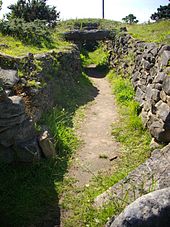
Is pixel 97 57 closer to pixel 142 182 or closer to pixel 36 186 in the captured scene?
pixel 36 186

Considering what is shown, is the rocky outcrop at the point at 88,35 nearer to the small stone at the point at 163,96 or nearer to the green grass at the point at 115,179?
the green grass at the point at 115,179

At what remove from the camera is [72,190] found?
5.82 metres

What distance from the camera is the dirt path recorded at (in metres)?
6.53

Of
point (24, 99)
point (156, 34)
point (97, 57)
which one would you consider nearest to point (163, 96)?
point (24, 99)

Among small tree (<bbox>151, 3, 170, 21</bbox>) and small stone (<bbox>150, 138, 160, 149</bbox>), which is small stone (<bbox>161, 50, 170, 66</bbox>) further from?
small tree (<bbox>151, 3, 170, 21</bbox>)

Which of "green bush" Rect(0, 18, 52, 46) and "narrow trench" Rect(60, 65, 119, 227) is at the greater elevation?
"green bush" Rect(0, 18, 52, 46)

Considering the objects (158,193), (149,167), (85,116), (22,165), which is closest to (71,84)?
(85,116)

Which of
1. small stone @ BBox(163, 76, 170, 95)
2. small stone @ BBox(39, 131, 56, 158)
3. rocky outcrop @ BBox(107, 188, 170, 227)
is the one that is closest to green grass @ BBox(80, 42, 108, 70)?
small stone @ BBox(163, 76, 170, 95)

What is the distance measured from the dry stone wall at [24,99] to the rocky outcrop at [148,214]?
318 cm

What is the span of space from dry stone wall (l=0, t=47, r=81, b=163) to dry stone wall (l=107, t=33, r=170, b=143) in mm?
2638

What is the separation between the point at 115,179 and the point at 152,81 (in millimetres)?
3863

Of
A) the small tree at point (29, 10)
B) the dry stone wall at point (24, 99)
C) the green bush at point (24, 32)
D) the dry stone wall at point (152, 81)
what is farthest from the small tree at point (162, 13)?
the dry stone wall at point (24, 99)

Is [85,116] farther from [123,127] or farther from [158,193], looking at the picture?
[158,193]

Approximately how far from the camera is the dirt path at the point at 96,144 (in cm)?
653
